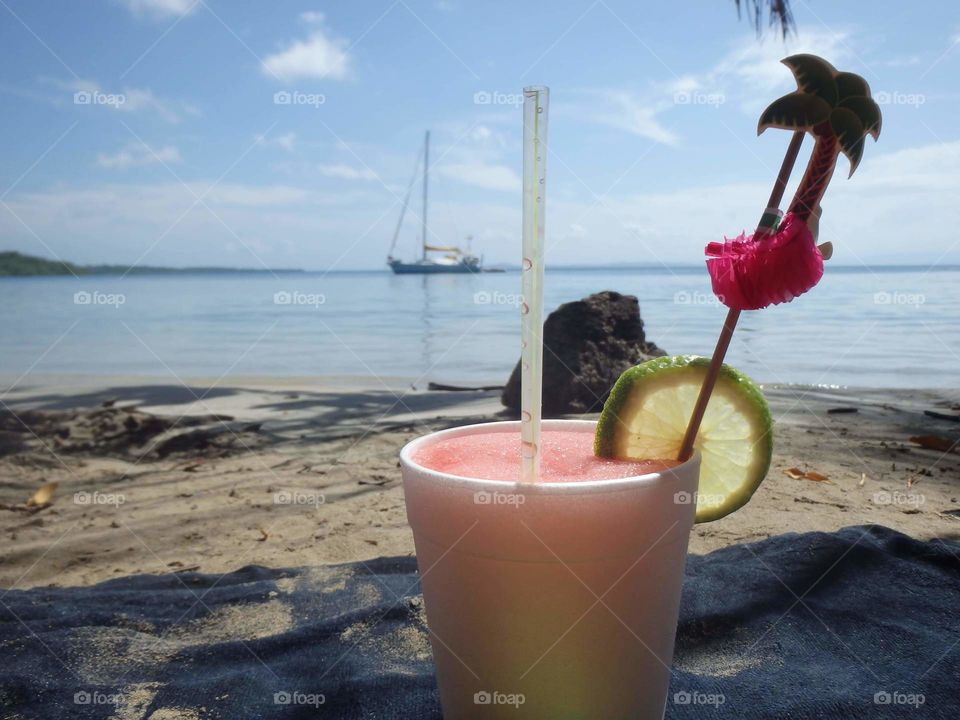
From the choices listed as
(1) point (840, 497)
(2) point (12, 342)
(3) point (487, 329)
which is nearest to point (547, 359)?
(1) point (840, 497)

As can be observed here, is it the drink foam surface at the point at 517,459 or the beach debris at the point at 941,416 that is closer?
the drink foam surface at the point at 517,459

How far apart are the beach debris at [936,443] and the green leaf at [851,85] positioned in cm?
322

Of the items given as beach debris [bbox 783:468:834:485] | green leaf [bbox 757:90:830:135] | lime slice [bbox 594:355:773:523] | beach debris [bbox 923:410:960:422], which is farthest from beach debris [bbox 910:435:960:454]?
green leaf [bbox 757:90:830:135]

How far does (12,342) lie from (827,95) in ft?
45.4

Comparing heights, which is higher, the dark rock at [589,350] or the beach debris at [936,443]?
the dark rock at [589,350]

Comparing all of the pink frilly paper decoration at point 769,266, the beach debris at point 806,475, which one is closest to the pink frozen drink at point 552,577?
the pink frilly paper decoration at point 769,266

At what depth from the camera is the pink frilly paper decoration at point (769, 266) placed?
3.11 feet

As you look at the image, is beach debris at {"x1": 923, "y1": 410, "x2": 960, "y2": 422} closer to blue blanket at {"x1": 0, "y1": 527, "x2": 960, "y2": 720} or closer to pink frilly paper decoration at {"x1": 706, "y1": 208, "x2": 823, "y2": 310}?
blue blanket at {"x1": 0, "y1": 527, "x2": 960, "y2": 720}

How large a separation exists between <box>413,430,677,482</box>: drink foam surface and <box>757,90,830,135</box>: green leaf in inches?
18.9

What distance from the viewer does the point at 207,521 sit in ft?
10.0

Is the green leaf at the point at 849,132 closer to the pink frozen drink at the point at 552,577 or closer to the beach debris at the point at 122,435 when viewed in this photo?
the pink frozen drink at the point at 552,577

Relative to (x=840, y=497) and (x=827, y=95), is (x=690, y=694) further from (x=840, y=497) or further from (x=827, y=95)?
(x=840, y=497)

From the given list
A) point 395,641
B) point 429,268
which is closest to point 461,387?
point 395,641

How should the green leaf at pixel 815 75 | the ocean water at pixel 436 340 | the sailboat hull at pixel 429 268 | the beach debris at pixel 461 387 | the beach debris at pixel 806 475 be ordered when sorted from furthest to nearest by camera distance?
the sailboat hull at pixel 429 268 < the ocean water at pixel 436 340 < the beach debris at pixel 461 387 < the beach debris at pixel 806 475 < the green leaf at pixel 815 75
